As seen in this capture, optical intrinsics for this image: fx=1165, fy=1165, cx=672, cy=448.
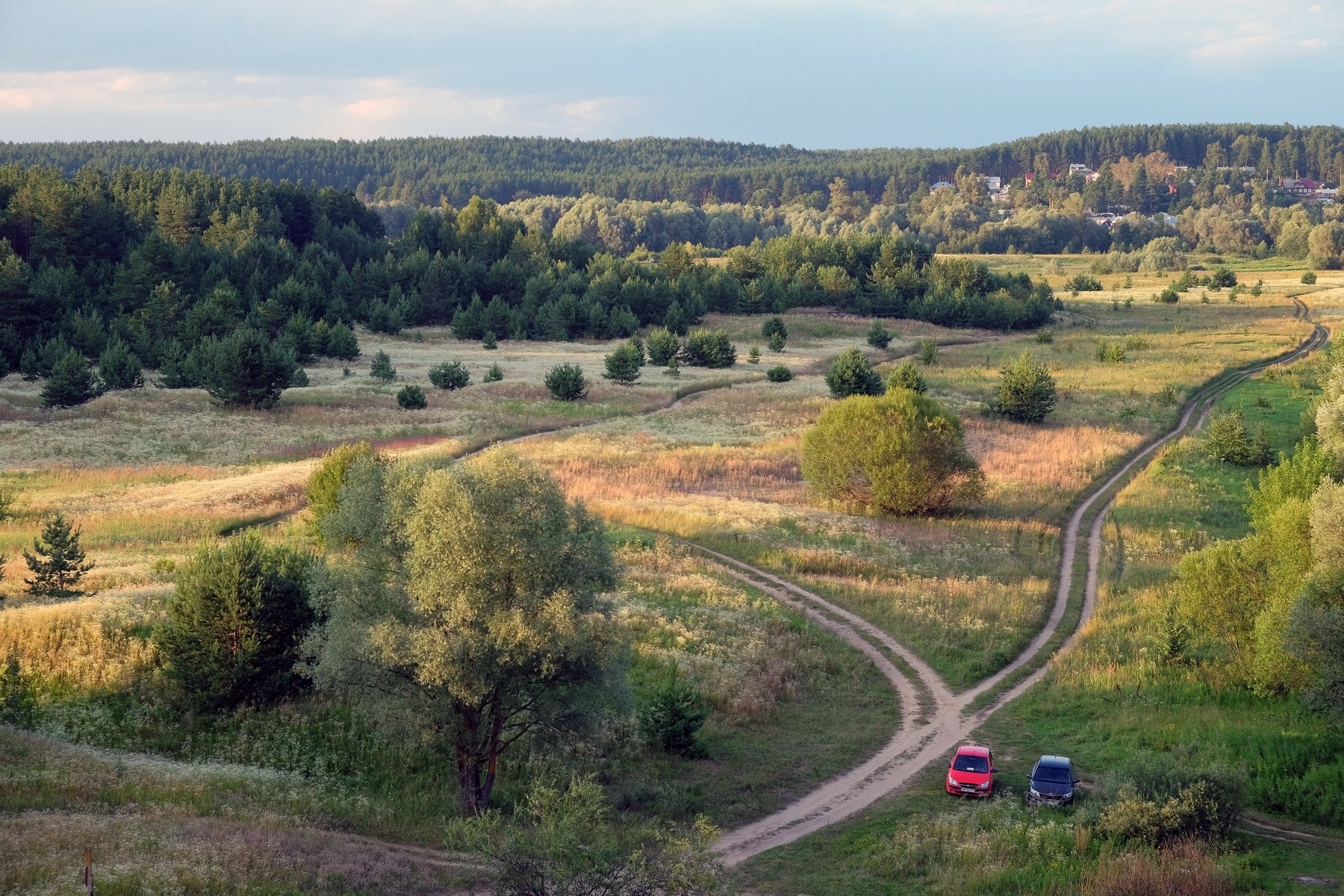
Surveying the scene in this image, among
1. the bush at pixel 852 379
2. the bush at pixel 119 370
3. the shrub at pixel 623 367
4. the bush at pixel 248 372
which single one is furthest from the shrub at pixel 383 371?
the bush at pixel 852 379

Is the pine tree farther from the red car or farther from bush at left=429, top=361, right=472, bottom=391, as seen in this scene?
bush at left=429, top=361, right=472, bottom=391

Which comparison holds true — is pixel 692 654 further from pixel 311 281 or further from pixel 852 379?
pixel 311 281

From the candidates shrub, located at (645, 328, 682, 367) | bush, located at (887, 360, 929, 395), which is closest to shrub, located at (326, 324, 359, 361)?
shrub, located at (645, 328, 682, 367)

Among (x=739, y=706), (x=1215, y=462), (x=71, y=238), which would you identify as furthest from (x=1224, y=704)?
(x=71, y=238)

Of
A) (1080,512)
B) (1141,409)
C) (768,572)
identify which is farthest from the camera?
(1141,409)

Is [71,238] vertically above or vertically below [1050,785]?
above

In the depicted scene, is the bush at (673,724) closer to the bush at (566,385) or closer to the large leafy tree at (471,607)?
the large leafy tree at (471,607)

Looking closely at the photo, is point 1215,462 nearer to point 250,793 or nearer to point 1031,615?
point 1031,615
